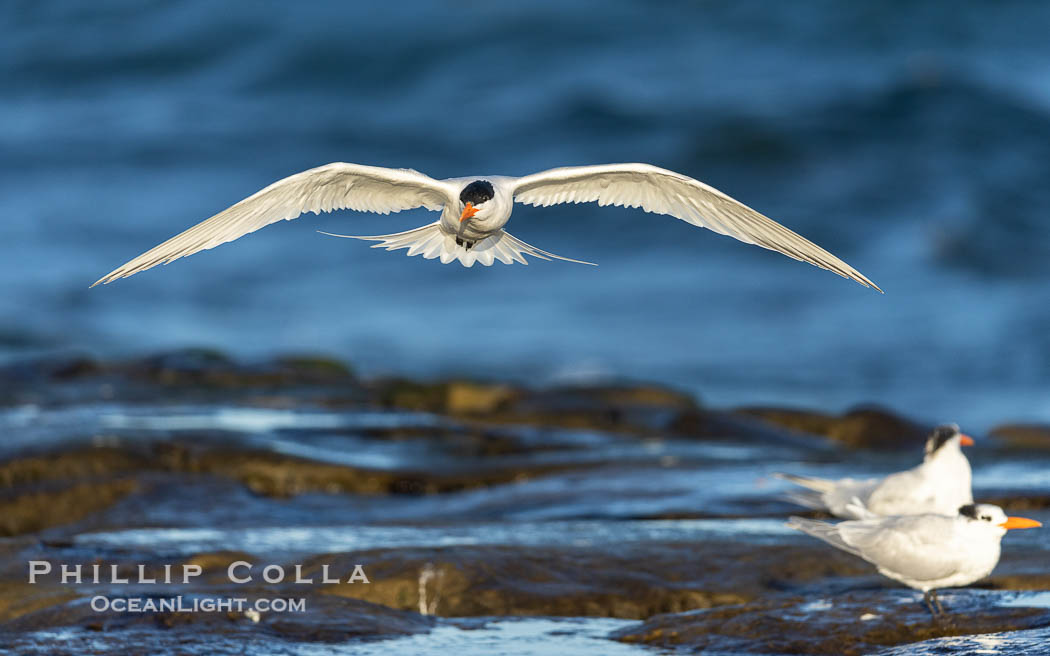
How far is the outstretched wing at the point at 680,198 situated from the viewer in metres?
6.03

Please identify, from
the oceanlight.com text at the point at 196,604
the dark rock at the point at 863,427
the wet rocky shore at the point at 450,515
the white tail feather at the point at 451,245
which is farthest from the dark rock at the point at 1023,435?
the oceanlight.com text at the point at 196,604

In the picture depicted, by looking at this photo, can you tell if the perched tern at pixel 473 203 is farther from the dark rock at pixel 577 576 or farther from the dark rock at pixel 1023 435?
the dark rock at pixel 1023 435

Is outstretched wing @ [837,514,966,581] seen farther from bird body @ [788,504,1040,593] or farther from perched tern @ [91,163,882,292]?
perched tern @ [91,163,882,292]

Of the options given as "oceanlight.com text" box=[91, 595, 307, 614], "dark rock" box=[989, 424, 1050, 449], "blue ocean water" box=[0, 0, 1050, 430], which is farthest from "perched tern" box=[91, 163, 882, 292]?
"blue ocean water" box=[0, 0, 1050, 430]

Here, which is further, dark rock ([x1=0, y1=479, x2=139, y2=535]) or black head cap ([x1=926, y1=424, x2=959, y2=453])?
dark rock ([x1=0, y1=479, x2=139, y2=535])

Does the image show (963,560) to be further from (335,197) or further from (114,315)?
(114,315)

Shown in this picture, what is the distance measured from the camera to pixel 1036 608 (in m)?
5.23

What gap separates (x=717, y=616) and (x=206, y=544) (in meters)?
2.65

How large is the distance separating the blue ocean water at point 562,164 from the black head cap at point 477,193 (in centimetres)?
863

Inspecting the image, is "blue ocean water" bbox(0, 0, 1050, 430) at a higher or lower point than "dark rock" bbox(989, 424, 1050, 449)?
higher

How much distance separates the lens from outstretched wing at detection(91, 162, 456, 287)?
565 cm

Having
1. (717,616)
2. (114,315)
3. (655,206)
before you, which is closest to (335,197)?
(655,206)

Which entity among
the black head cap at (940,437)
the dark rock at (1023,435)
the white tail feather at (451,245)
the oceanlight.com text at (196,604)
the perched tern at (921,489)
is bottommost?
the oceanlight.com text at (196,604)

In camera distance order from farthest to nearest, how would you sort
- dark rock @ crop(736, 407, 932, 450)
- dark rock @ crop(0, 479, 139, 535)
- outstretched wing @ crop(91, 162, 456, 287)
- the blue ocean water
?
the blue ocean water
dark rock @ crop(736, 407, 932, 450)
dark rock @ crop(0, 479, 139, 535)
outstretched wing @ crop(91, 162, 456, 287)
